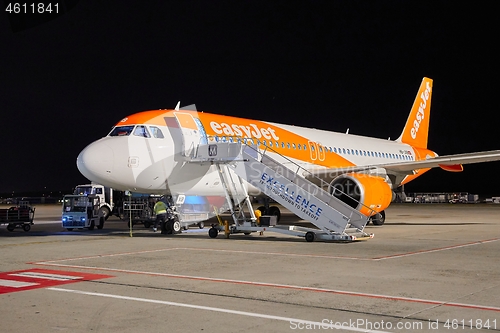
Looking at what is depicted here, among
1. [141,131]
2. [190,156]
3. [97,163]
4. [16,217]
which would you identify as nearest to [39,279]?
[97,163]

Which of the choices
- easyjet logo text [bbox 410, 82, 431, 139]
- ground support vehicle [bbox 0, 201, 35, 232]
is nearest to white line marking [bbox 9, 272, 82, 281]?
ground support vehicle [bbox 0, 201, 35, 232]

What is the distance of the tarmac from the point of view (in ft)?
18.8

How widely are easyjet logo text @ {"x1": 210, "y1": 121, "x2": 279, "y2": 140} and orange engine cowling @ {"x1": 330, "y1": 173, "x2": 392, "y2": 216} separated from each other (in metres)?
3.19

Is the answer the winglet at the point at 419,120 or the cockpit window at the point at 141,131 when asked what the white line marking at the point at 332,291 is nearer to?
the cockpit window at the point at 141,131

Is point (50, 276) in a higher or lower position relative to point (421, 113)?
lower

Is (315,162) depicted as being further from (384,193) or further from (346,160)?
(384,193)

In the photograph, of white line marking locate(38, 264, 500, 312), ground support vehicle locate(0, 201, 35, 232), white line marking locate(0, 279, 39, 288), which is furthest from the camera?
ground support vehicle locate(0, 201, 35, 232)

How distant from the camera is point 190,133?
1652cm

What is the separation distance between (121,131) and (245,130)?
4.36m

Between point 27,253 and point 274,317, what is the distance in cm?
808

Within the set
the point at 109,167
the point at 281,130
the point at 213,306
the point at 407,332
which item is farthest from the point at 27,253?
the point at 281,130

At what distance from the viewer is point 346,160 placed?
77.5ft

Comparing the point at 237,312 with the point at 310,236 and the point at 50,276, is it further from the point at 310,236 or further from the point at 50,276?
the point at 310,236

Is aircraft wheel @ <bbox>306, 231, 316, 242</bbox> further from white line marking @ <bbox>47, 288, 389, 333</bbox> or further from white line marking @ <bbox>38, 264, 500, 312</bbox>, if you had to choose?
white line marking @ <bbox>47, 288, 389, 333</bbox>
